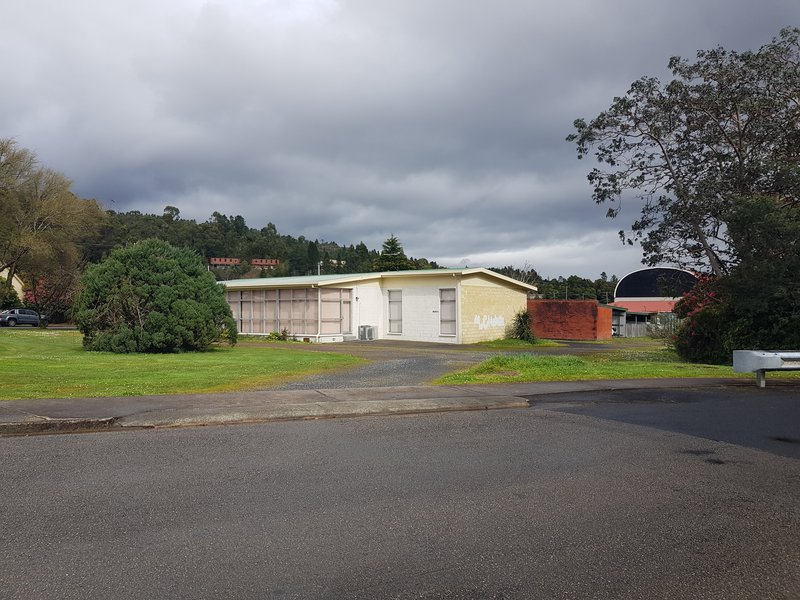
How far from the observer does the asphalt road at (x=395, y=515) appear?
13.8ft

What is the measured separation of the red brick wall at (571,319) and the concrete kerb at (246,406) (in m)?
30.2

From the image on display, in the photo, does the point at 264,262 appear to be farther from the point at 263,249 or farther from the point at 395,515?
the point at 395,515

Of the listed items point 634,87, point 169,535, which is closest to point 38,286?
point 634,87


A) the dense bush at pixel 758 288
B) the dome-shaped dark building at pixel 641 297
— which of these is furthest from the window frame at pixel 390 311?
the dome-shaped dark building at pixel 641 297

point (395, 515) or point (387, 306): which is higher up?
point (387, 306)

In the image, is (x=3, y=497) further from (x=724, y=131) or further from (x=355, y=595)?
(x=724, y=131)

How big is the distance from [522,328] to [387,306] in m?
7.47

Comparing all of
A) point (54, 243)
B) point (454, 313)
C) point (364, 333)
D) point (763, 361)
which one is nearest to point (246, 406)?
point (763, 361)

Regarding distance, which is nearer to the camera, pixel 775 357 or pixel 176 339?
pixel 775 357

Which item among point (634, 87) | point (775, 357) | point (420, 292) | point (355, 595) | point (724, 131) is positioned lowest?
point (355, 595)

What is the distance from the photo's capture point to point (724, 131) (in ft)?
80.9

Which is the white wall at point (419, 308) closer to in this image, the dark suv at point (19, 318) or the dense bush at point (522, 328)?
the dense bush at point (522, 328)

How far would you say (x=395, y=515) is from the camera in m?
5.48

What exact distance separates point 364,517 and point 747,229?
18836 millimetres
